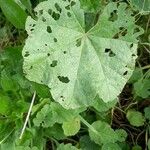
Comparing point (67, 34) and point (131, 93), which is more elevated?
point (67, 34)

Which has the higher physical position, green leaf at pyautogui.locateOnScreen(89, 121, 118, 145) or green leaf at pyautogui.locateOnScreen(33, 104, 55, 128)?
green leaf at pyautogui.locateOnScreen(33, 104, 55, 128)

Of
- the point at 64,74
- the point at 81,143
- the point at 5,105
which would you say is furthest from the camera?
the point at 81,143

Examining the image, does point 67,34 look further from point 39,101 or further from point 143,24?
point 143,24

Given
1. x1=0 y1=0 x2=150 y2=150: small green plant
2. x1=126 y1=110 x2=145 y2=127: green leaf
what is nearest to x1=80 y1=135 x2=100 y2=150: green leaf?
x1=0 y1=0 x2=150 y2=150: small green plant

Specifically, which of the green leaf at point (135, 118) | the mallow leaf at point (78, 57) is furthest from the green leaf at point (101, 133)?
the mallow leaf at point (78, 57)

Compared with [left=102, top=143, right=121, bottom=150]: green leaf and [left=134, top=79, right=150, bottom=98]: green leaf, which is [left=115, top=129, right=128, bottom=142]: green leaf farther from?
[left=134, top=79, right=150, bottom=98]: green leaf

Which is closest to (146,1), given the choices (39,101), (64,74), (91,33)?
(91,33)
